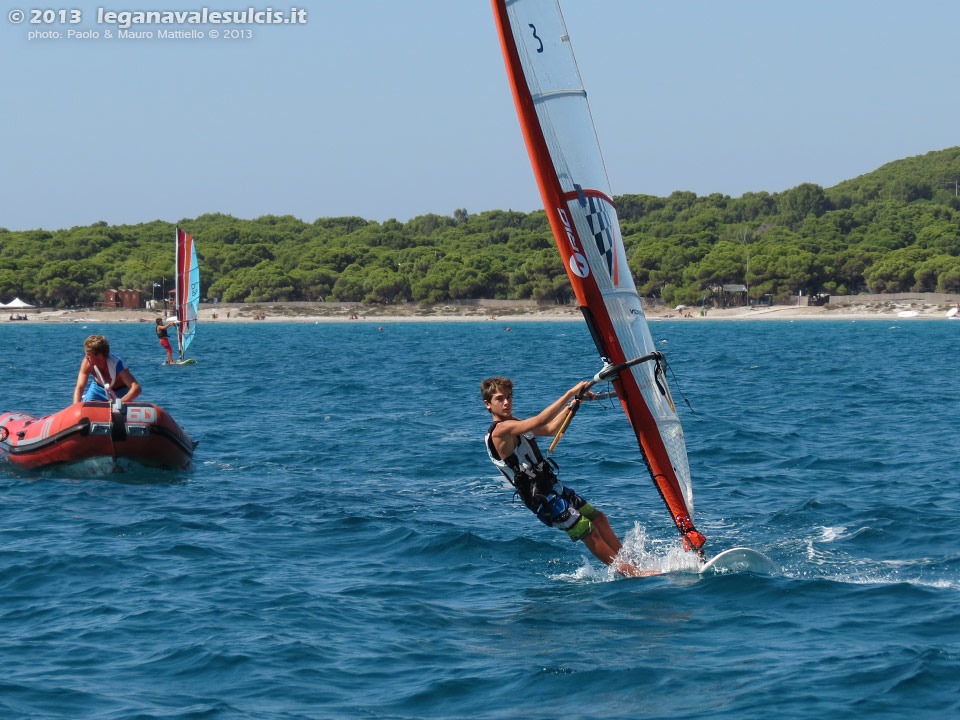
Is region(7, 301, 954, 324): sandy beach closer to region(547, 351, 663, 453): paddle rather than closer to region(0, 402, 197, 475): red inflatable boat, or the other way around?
region(0, 402, 197, 475): red inflatable boat

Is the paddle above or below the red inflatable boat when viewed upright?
above

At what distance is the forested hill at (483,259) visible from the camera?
4911 inches

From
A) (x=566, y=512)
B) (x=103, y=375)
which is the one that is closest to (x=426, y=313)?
(x=103, y=375)

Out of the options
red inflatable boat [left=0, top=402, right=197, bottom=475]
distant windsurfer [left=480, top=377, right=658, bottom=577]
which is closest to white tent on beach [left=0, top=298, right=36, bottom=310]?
red inflatable boat [left=0, top=402, right=197, bottom=475]

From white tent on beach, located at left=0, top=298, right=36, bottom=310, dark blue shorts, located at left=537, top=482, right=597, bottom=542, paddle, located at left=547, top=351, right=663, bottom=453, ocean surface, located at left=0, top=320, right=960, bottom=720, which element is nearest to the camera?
ocean surface, located at left=0, top=320, right=960, bottom=720

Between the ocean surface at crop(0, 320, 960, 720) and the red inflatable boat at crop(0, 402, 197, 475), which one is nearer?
the ocean surface at crop(0, 320, 960, 720)

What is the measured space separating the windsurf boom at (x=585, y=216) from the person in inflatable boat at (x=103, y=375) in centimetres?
707

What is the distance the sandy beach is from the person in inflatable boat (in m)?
108

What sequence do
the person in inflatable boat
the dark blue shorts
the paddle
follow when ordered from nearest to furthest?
the paddle < the dark blue shorts < the person in inflatable boat

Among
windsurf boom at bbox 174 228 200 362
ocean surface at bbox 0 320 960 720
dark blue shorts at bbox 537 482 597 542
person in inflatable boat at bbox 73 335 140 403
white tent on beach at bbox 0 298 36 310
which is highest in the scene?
white tent on beach at bbox 0 298 36 310

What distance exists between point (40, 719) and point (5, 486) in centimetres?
823

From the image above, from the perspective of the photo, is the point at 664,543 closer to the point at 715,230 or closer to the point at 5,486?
the point at 5,486

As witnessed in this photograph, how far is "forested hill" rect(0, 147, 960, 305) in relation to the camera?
125 metres

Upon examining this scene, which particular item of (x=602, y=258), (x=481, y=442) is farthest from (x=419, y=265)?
(x=602, y=258)
